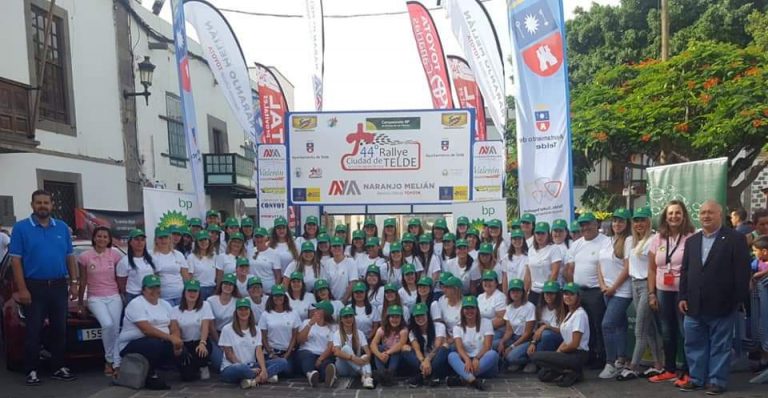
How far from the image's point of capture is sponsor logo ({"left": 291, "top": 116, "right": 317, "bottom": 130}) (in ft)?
32.4

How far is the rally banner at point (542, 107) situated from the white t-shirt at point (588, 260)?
1397mm

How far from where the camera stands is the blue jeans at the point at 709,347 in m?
5.11

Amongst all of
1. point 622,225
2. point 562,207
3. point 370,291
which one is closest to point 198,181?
point 370,291

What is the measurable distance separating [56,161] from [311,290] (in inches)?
307

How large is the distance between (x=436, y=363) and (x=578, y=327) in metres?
1.48

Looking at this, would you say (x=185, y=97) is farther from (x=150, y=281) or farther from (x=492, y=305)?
(x=492, y=305)

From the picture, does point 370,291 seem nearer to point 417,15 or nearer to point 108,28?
point 417,15

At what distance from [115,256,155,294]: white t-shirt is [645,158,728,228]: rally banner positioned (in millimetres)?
5698

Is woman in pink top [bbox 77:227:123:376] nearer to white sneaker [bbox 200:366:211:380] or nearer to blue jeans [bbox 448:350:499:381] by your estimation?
white sneaker [bbox 200:366:211:380]

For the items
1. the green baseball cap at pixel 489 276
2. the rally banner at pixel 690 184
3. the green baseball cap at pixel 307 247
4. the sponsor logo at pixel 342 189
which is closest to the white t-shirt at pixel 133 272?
the green baseball cap at pixel 307 247

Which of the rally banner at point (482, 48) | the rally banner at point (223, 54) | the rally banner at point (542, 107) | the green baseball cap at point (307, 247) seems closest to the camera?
the green baseball cap at point (307, 247)

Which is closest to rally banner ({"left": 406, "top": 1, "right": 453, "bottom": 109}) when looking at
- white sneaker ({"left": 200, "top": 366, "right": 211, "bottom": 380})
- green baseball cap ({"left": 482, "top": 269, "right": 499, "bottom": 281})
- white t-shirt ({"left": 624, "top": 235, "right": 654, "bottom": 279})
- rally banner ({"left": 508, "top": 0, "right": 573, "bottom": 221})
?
rally banner ({"left": 508, "top": 0, "right": 573, "bottom": 221})

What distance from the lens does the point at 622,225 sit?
590cm

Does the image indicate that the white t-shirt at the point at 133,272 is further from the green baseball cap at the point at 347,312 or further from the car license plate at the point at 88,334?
the green baseball cap at the point at 347,312
